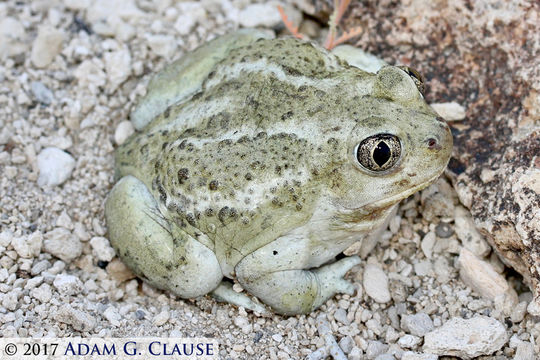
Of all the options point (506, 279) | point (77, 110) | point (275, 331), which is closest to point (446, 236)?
point (506, 279)

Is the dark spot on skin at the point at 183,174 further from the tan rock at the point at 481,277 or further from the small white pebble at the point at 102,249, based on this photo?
the tan rock at the point at 481,277

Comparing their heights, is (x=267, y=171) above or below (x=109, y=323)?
above

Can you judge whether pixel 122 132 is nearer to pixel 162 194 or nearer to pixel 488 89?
pixel 162 194

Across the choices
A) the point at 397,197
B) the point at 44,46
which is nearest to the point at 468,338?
the point at 397,197

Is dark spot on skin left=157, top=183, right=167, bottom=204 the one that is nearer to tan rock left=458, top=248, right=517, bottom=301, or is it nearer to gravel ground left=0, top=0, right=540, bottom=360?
gravel ground left=0, top=0, right=540, bottom=360

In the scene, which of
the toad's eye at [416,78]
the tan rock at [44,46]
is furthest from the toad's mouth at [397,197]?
the tan rock at [44,46]

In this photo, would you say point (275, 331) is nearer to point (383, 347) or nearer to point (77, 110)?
point (383, 347)

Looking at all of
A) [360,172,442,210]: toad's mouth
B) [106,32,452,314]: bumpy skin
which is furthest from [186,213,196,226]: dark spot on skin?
[360,172,442,210]: toad's mouth
